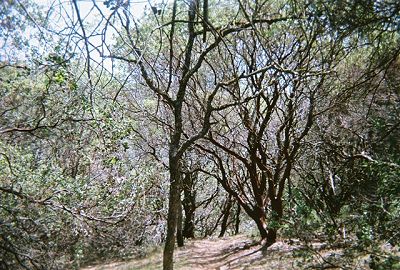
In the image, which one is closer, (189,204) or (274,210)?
(274,210)

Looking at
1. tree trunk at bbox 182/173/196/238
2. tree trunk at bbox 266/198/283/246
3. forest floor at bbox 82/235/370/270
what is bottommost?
forest floor at bbox 82/235/370/270

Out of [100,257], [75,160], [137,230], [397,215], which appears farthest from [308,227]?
[100,257]

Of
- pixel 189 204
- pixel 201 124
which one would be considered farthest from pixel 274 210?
pixel 189 204

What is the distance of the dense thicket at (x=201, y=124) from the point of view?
3961mm

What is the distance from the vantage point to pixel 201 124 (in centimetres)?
793

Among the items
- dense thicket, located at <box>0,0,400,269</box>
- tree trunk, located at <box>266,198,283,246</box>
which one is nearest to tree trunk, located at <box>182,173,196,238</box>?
dense thicket, located at <box>0,0,400,269</box>

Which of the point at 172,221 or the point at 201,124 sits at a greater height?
the point at 201,124

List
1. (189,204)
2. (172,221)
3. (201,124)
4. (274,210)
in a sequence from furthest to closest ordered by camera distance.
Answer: (189,204), (201,124), (274,210), (172,221)

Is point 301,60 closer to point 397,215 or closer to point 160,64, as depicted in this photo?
point 160,64

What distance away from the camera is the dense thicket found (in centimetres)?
396

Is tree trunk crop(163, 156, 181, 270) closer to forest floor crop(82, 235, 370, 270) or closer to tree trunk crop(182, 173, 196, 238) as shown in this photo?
forest floor crop(82, 235, 370, 270)

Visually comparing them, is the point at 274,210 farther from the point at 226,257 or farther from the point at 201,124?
the point at 201,124

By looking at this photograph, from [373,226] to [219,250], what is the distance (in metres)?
5.50

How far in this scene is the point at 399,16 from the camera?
3072 mm
